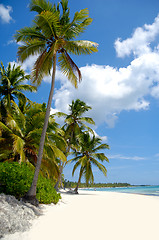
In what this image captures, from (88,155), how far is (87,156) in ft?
0.60

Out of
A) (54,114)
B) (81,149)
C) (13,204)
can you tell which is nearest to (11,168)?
(13,204)

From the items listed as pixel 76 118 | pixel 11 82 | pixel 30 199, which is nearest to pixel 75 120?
pixel 76 118

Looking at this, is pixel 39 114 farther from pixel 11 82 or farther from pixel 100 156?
pixel 100 156

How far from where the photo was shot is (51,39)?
972 cm

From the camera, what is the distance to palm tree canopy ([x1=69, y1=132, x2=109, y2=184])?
73.5ft

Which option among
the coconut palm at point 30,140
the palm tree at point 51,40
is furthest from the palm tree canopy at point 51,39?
the coconut palm at point 30,140

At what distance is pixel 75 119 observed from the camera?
2175cm

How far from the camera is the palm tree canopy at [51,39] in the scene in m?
9.26

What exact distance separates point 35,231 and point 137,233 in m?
2.68

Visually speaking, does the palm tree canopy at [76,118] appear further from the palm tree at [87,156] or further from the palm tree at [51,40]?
the palm tree at [51,40]

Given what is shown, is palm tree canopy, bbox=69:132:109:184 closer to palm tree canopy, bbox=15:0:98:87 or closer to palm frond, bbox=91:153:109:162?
palm frond, bbox=91:153:109:162

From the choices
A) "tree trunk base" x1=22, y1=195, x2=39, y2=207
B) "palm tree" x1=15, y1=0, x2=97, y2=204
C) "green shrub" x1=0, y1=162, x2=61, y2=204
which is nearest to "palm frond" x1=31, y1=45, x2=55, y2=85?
"palm tree" x1=15, y1=0, x2=97, y2=204

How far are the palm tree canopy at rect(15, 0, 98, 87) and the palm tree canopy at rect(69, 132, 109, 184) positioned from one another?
45.9ft

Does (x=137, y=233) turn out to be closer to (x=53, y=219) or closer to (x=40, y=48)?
(x=53, y=219)
